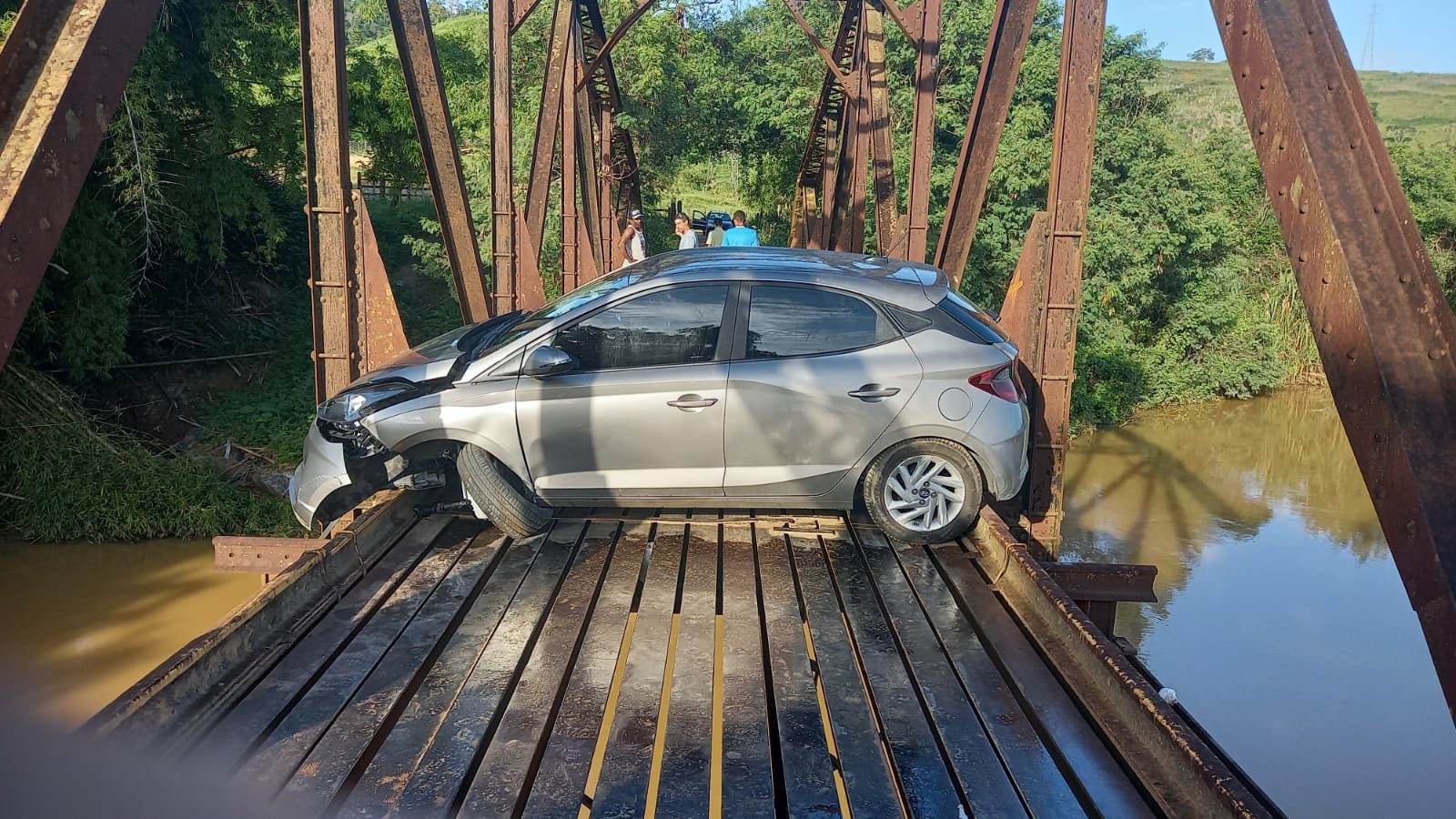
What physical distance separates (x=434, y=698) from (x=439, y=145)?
4.61 meters

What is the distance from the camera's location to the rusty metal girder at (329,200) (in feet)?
18.0

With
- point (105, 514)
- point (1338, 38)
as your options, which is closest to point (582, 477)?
point (1338, 38)

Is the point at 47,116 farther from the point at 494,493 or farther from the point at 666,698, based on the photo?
the point at 494,493

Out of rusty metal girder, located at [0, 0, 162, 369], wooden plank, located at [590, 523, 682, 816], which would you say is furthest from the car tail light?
rusty metal girder, located at [0, 0, 162, 369]

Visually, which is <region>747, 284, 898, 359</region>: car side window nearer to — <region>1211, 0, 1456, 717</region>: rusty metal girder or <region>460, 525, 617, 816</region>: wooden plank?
<region>460, 525, 617, 816</region>: wooden plank

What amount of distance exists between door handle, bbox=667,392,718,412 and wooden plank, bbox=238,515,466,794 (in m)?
1.33

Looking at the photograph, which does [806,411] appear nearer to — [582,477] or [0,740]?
[582,477]

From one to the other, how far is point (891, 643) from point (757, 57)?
88.8 ft

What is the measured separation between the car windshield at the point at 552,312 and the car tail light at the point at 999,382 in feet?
6.19

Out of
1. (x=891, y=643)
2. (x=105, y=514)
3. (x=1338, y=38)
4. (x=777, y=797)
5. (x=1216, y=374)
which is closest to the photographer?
(x=1338, y=38)

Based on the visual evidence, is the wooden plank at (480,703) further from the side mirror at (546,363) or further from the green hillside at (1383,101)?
the green hillside at (1383,101)

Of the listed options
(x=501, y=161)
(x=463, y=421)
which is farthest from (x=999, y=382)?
(x=501, y=161)

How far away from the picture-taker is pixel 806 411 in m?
5.06

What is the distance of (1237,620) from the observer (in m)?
11.8
